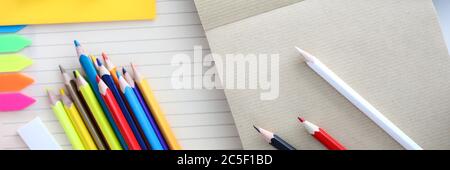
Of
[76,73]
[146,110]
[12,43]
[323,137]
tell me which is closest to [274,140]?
[323,137]

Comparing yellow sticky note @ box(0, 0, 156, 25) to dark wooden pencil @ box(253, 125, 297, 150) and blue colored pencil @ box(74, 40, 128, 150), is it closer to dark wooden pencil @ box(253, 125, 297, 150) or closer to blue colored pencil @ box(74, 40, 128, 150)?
blue colored pencil @ box(74, 40, 128, 150)

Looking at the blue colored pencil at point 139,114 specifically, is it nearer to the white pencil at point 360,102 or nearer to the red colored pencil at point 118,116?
the red colored pencil at point 118,116

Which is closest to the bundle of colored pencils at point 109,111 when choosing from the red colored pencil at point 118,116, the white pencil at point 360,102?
the red colored pencil at point 118,116

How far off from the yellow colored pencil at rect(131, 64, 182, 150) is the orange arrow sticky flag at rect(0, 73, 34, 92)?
0.51 ft

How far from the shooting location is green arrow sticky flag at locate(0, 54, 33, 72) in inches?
26.8

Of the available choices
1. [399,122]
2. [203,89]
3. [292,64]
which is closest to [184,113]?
[203,89]

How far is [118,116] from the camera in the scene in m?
0.64

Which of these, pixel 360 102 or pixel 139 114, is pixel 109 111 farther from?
pixel 360 102

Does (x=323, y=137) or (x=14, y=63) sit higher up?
(x=14, y=63)

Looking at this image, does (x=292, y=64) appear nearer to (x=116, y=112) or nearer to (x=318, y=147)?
(x=318, y=147)

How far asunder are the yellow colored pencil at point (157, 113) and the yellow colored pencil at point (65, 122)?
0.35 feet

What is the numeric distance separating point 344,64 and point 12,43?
0.46 metres
